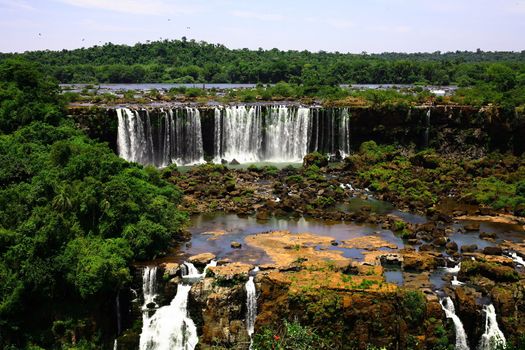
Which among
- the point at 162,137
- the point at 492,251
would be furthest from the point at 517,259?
the point at 162,137

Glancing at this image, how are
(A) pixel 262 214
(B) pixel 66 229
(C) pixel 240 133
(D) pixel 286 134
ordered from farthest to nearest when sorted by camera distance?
1. (D) pixel 286 134
2. (C) pixel 240 133
3. (A) pixel 262 214
4. (B) pixel 66 229

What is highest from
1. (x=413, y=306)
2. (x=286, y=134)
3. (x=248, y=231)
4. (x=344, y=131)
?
(x=344, y=131)

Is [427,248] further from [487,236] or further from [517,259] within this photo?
[487,236]

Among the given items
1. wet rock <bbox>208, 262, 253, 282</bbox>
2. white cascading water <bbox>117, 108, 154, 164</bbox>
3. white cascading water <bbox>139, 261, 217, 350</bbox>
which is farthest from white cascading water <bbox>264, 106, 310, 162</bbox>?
white cascading water <bbox>139, 261, 217, 350</bbox>

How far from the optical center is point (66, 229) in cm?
2412

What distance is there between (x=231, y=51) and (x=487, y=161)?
9293 cm

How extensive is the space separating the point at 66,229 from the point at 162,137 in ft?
81.6

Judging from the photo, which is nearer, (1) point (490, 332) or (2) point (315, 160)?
(1) point (490, 332)

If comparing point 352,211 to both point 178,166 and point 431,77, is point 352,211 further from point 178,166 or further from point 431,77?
point 431,77

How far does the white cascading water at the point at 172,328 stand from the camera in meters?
23.7

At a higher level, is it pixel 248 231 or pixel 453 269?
pixel 248 231

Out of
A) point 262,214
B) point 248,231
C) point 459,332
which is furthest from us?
point 262,214

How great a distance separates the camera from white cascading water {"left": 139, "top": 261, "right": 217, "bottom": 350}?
77.7 ft

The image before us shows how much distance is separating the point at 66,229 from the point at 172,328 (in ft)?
18.8
